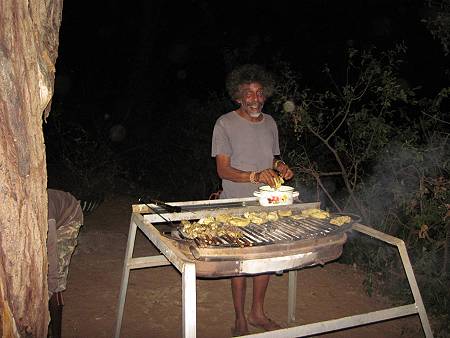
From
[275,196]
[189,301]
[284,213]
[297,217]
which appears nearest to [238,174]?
[275,196]

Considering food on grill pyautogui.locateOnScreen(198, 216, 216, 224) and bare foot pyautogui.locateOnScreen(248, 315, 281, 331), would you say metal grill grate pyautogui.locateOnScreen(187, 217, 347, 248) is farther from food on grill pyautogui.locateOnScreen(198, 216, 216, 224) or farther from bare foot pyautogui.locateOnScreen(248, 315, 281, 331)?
bare foot pyautogui.locateOnScreen(248, 315, 281, 331)

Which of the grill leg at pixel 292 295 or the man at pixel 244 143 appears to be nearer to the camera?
the man at pixel 244 143

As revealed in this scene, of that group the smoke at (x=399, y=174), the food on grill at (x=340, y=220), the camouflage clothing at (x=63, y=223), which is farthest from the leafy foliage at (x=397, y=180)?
the camouflage clothing at (x=63, y=223)

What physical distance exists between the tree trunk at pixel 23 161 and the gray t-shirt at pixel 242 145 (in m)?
1.43

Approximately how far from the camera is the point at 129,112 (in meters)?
11.4

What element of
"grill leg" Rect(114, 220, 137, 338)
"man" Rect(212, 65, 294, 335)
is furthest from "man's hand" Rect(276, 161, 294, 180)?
"grill leg" Rect(114, 220, 137, 338)

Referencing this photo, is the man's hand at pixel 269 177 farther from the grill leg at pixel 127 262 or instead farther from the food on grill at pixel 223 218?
the grill leg at pixel 127 262

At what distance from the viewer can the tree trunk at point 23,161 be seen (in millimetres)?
1913

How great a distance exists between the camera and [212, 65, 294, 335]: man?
331 centimetres

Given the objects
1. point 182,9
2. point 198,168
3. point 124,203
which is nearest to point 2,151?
point 124,203

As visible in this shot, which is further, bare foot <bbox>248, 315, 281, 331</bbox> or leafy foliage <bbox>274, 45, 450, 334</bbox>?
Answer: leafy foliage <bbox>274, 45, 450, 334</bbox>

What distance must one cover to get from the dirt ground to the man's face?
70.8 inches

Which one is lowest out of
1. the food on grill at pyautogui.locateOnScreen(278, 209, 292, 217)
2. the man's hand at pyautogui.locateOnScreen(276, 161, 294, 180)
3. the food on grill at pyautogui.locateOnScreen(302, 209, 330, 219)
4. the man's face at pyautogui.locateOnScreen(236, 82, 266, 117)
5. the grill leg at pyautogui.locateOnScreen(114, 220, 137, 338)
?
the grill leg at pyautogui.locateOnScreen(114, 220, 137, 338)

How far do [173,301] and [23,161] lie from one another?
2.68 m
